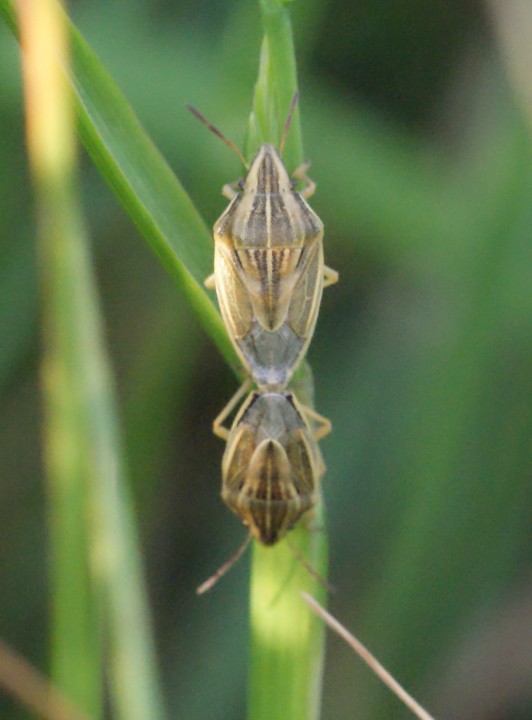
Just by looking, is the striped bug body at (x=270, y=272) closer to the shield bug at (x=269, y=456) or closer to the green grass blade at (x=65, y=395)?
the shield bug at (x=269, y=456)

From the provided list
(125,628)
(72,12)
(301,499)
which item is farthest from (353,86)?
(125,628)

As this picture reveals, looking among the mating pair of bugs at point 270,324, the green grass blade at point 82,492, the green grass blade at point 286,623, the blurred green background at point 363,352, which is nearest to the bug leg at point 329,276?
the mating pair of bugs at point 270,324

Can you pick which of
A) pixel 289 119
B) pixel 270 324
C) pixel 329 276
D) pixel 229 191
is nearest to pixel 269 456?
pixel 270 324

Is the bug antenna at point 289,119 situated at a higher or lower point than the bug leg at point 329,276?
higher

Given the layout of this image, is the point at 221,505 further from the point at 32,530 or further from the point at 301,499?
the point at 301,499

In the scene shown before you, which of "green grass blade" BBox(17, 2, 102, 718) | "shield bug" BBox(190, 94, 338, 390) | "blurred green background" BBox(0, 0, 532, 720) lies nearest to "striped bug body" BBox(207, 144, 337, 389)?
"shield bug" BBox(190, 94, 338, 390)

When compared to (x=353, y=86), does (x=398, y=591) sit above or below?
below
